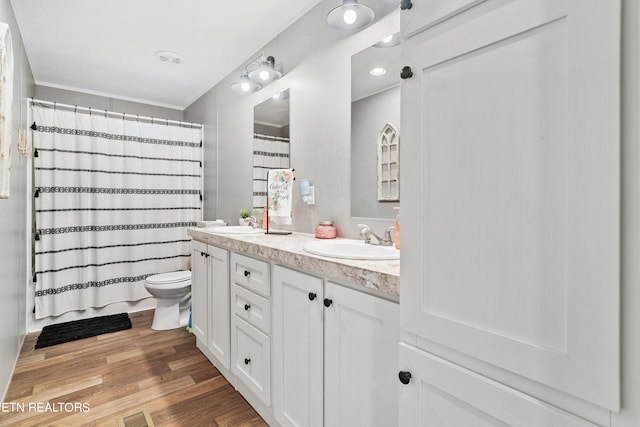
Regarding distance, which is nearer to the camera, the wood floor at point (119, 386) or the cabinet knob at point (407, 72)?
the cabinet knob at point (407, 72)

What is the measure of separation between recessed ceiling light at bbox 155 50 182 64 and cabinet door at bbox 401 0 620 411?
259 cm

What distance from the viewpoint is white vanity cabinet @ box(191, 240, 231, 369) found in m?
1.90

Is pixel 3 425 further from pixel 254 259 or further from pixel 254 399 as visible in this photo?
pixel 254 259

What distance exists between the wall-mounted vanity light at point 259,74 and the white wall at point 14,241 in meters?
1.36

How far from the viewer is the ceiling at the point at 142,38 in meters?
2.10

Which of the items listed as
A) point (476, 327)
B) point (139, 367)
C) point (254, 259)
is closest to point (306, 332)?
point (254, 259)

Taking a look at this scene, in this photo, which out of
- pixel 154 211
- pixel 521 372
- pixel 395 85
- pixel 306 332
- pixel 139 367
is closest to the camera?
pixel 521 372

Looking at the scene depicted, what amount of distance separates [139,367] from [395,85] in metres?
2.37

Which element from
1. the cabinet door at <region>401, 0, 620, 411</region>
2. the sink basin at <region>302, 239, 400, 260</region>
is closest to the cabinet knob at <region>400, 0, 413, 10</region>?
the cabinet door at <region>401, 0, 620, 411</region>

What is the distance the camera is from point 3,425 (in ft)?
5.24

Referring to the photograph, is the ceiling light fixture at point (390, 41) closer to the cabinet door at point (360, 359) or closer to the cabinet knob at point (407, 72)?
the cabinet knob at point (407, 72)

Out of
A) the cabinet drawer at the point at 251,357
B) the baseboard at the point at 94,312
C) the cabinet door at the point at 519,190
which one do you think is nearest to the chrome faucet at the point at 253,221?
the cabinet drawer at the point at 251,357

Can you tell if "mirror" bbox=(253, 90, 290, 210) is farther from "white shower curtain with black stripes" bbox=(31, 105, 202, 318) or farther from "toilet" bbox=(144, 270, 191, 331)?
"white shower curtain with black stripes" bbox=(31, 105, 202, 318)

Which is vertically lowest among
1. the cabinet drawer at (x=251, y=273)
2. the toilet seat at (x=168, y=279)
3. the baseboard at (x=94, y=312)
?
the baseboard at (x=94, y=312)
